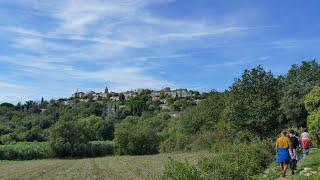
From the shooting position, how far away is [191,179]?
16000 mm

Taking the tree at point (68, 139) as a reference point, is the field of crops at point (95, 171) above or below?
below

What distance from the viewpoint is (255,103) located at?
5428 centimetres

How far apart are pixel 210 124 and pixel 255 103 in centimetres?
3309

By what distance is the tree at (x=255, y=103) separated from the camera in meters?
54.5

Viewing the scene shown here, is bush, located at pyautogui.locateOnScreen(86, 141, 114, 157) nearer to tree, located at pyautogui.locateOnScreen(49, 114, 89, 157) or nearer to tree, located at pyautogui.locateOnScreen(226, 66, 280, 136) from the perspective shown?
tree, located at pyautogui.locateOnScreen(49, 114, 89, 157)

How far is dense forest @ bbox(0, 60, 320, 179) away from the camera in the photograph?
179 ft

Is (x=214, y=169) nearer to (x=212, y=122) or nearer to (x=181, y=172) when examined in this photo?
(x=181, y=172)

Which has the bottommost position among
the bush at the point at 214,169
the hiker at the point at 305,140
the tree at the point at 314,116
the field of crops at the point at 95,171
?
the field of crops at the point at 95,171

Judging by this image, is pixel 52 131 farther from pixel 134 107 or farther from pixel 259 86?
pixel 134 107

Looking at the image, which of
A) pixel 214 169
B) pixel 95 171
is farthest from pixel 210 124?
pixel 214 169

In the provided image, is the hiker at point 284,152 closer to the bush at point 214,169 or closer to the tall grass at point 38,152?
the bush at point 214,169

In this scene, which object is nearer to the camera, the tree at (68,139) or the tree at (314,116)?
the tree at (314,116)

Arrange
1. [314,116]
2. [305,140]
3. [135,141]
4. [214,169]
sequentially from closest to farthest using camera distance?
[214,169] < [305,140] < [314,116] < [135,141]

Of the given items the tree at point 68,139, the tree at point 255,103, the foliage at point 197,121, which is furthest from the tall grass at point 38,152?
the tree at point 255,103
